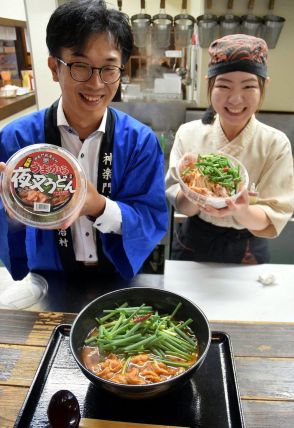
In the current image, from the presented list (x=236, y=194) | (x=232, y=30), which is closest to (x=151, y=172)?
(x=236, y=194)

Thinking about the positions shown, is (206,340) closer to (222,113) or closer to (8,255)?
(8,255)

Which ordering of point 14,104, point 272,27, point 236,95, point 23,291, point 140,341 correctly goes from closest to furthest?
point 140,341
point 23,291
point 236,95
point 272,27
point 14,104

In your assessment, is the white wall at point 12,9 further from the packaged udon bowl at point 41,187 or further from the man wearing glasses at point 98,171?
the packaged udon bowl at point 41,187

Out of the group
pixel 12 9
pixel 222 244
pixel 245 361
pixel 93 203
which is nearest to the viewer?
pixel 245 361

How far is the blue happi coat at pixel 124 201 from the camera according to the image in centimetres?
162

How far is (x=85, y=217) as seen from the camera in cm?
168

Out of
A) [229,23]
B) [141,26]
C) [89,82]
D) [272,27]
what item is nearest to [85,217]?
[89,82]

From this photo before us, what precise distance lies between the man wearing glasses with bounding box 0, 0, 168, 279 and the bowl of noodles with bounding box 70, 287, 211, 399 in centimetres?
46

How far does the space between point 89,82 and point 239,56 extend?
2.39ft

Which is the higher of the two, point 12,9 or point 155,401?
point 12,9

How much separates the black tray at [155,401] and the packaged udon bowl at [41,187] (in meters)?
0.43

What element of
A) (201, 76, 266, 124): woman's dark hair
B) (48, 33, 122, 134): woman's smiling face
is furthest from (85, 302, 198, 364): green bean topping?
(201, 76, 266, 124): woman's dark hair

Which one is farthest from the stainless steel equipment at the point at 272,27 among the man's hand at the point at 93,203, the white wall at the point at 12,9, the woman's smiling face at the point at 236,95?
the white wall at the point at 12,9

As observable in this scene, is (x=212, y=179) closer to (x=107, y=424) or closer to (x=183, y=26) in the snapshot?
(x=107, y=424)
